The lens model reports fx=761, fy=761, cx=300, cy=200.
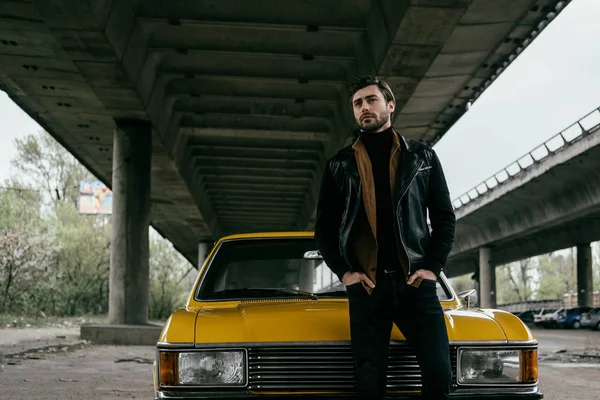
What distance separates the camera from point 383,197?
3.39 meters

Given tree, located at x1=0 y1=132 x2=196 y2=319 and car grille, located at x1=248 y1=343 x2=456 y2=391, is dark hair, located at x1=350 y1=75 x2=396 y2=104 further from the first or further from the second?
tree, located at x1=0 y1=132 x2=196 y2=319

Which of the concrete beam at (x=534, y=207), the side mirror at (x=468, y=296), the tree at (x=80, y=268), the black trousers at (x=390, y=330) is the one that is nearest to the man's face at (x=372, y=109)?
the black trousers at (x=390, y=330)

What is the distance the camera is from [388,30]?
527 inches

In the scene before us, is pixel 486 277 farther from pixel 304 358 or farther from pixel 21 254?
pixel 304 358

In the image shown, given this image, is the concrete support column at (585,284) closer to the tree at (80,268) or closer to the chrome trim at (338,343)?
the tree at (80,268)

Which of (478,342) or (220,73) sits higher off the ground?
(220,73)

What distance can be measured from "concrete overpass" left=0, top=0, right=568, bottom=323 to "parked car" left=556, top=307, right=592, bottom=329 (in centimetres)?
2495

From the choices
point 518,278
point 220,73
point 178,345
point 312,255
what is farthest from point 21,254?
point 518,278

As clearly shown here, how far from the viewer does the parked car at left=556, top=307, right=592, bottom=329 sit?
4502 cm

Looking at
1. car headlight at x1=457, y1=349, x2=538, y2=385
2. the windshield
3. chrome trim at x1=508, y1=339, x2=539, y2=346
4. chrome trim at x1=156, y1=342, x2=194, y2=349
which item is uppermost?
the windshield

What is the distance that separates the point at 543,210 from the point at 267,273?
33.2m

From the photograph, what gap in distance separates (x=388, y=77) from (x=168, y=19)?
4436 millimetres

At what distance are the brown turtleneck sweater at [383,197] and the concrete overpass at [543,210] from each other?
26375mm

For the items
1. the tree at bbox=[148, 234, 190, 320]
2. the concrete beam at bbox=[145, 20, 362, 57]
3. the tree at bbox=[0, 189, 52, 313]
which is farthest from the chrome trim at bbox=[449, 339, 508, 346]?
the tree at bbox=[148, 234, 190, 320]
